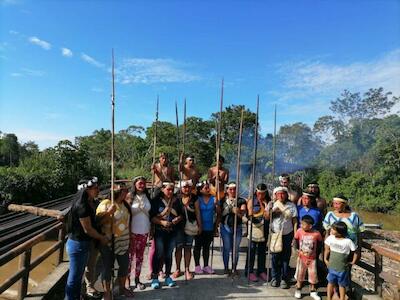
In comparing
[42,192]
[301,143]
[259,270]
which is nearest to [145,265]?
[259,270]

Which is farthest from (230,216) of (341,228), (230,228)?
(341,228)

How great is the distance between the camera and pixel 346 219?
424cm

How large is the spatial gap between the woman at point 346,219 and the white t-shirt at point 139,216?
229 cm

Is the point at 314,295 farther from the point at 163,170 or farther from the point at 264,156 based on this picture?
the point at 264,156

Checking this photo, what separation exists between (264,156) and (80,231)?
22.8 metres

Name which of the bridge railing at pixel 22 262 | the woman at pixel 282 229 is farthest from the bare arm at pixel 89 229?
the woman at pixel 282 229

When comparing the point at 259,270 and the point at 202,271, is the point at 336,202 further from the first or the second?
the point at 202,271

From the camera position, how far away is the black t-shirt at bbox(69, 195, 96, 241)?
3420 millimetres

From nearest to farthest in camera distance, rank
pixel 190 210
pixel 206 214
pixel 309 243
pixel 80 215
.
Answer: pixel 80 215
pixel 309 243
pixel 190 210
pixel 206 214

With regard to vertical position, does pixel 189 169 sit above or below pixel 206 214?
above

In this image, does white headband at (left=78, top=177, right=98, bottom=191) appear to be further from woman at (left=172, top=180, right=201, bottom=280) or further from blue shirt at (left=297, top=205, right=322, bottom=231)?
blue shirt at (left=297, top=205, right=322, bottom=231)

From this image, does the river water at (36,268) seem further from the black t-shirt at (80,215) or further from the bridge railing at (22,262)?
the black t-shirt at (80,215)

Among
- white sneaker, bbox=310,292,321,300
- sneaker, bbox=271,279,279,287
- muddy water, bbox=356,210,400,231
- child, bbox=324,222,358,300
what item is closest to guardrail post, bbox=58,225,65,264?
sneaker, bbox=271,279,279,287

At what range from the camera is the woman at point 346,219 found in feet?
13.7
